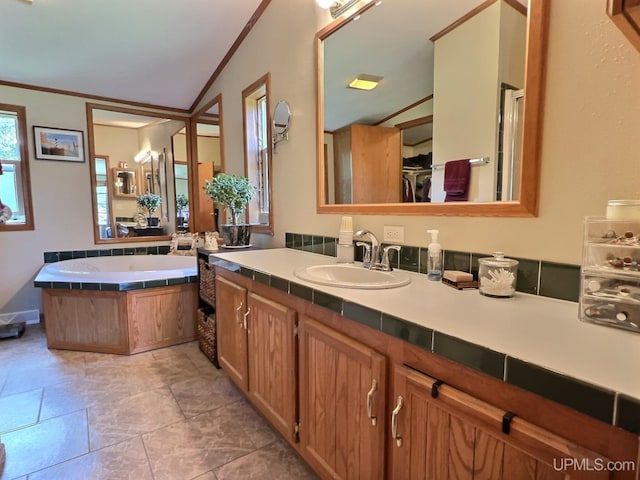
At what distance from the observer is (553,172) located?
102 cm

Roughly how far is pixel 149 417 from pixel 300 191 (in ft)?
5.27

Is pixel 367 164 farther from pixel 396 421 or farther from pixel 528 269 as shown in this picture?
pixel 396 421

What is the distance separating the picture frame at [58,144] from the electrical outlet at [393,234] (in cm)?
349

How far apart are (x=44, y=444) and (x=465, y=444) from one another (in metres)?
1.97

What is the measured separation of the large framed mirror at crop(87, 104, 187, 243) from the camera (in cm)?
374

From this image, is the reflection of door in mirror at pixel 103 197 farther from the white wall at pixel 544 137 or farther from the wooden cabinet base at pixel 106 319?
the wooden cabinet base at pixel 106 319

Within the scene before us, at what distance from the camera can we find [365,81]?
69.2 inches

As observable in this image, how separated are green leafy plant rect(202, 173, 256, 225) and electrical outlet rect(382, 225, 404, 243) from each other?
54.4 inches

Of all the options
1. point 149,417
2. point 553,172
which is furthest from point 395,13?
point 149,417

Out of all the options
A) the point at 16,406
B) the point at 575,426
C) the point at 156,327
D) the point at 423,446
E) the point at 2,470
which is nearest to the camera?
the point at 575,426

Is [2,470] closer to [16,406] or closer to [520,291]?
[16,406]

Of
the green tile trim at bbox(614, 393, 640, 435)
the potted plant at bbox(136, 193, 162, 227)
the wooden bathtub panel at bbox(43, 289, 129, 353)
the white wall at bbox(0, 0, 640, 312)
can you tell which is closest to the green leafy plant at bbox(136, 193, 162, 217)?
the potted plant at bbox(136, 193, 162, 227)

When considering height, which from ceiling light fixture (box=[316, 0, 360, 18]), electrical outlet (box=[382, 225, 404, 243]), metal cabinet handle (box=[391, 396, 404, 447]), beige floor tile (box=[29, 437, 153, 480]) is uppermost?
ceiling light fixture (box=[316, 0, 360, 18])

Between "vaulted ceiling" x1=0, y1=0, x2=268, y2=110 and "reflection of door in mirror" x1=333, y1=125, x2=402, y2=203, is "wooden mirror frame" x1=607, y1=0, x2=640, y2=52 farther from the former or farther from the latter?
"vaulted ceiling" x1=0, y1=0, x2=268, y2=110
